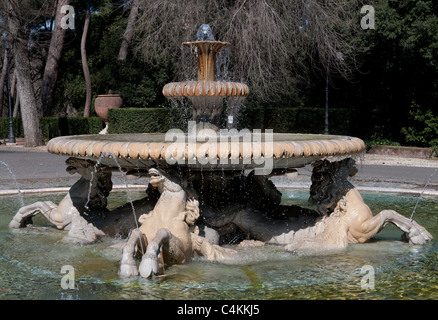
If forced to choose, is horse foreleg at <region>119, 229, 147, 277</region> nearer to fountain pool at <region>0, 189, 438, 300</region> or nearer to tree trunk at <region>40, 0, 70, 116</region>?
fountain pool at <region>0, 189, 438, 300</region>

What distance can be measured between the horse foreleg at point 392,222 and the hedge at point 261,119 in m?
15.0

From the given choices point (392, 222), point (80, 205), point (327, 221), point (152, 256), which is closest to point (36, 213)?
point (80, 205)

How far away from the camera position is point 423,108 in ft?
66.9

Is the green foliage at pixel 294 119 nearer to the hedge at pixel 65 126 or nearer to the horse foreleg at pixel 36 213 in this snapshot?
the hedge at pixel 65 126

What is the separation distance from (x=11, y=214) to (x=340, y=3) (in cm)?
1295

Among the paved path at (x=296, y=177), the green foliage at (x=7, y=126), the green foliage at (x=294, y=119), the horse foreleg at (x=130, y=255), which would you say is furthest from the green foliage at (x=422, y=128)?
the green foliage at (x=7, y=126)

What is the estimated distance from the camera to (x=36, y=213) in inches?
243

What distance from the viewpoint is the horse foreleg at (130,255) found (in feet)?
13.6

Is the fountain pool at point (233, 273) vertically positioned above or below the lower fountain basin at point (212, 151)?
below

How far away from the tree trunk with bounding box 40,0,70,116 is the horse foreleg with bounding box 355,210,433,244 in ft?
67.4

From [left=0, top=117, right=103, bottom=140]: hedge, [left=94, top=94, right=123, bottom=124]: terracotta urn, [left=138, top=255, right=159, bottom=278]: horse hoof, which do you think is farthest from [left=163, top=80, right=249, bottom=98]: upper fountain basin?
[left=0, top=117, right=103, bottom=140]: hedge

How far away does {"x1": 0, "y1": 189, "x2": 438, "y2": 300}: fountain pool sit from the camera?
3824mm

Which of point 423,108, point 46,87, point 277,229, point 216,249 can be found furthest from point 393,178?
point 46,87
